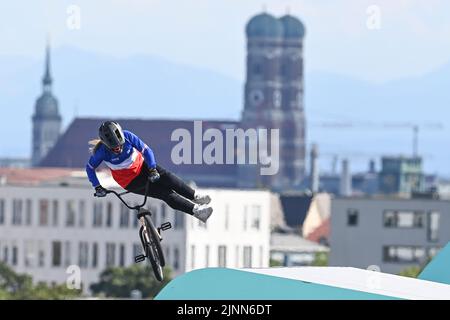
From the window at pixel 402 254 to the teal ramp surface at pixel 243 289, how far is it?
16873cm

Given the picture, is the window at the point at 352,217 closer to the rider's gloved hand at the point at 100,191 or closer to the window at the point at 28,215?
the window at the point at 28,215

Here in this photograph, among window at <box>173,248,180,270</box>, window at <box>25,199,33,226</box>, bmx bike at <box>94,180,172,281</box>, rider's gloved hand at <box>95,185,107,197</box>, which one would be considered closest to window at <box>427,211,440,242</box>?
window at <box>173,248,180,270</box>

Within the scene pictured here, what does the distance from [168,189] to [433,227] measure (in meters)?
174

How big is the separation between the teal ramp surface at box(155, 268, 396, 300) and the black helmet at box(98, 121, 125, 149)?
1.49m

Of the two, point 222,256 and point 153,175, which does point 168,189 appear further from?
point 222,256

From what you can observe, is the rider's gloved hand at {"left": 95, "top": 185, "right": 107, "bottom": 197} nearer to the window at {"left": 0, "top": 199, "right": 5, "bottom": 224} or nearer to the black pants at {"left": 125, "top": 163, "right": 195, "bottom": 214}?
the black pants at {"left": 125, "top": 163, "right": 195, "bottom": 214}

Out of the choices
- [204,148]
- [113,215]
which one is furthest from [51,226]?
[204,148]

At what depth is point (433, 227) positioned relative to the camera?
19562cm

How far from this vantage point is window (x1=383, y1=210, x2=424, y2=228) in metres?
194

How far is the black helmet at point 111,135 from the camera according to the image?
22.2 metres

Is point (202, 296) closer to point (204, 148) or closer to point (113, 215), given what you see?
point (204, 148)

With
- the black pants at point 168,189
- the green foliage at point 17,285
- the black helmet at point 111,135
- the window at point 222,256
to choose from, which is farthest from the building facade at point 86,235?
the black helmet at point 111,135

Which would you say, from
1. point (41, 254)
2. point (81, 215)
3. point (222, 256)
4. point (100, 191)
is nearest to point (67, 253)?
point (41, 254)
